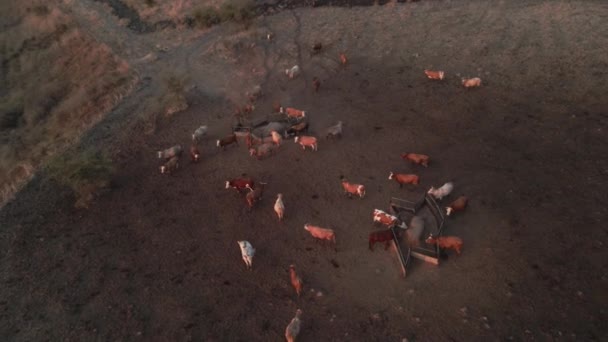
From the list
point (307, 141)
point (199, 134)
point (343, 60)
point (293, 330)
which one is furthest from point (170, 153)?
point (343, 60)

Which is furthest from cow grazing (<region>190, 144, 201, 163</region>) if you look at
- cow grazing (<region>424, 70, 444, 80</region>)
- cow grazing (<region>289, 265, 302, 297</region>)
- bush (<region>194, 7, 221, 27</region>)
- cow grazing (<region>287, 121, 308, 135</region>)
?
bush (<region>194, 7, 221, 27</region>)

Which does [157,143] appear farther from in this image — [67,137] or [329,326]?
[329,326]

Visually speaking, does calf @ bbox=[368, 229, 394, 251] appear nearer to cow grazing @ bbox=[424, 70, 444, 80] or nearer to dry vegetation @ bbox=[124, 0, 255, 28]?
cow grazing @ bbox=[424, 70, 444, 80]

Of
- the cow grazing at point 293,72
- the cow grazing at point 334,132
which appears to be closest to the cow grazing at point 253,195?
the cow grazing at point 334,132

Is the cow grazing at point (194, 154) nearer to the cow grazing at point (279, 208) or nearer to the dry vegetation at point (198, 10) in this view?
the cow grazing at point (279, 208)

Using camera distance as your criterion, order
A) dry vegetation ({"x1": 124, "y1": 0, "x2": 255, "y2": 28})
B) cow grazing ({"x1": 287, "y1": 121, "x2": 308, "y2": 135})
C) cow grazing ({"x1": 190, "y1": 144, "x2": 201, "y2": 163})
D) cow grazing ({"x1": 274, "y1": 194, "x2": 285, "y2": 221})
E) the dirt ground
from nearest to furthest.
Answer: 1. the dirt ground
2. cow grazing ({"x1": 274, "y1": 194, "x2": 285, "y2": 221})
3. cow grazing ({"x1": 190, "y1": 144, "x2": 201, "y2": 163})
4. cow grazing ({"x1": 287, "y1": 121, "x2": 308, "y2": 135})
5. dry vegetation ({"x1": 124, "y1": 0, "x2": 255, "y2": 28})

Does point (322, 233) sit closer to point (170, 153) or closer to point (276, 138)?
point (276, 138)
